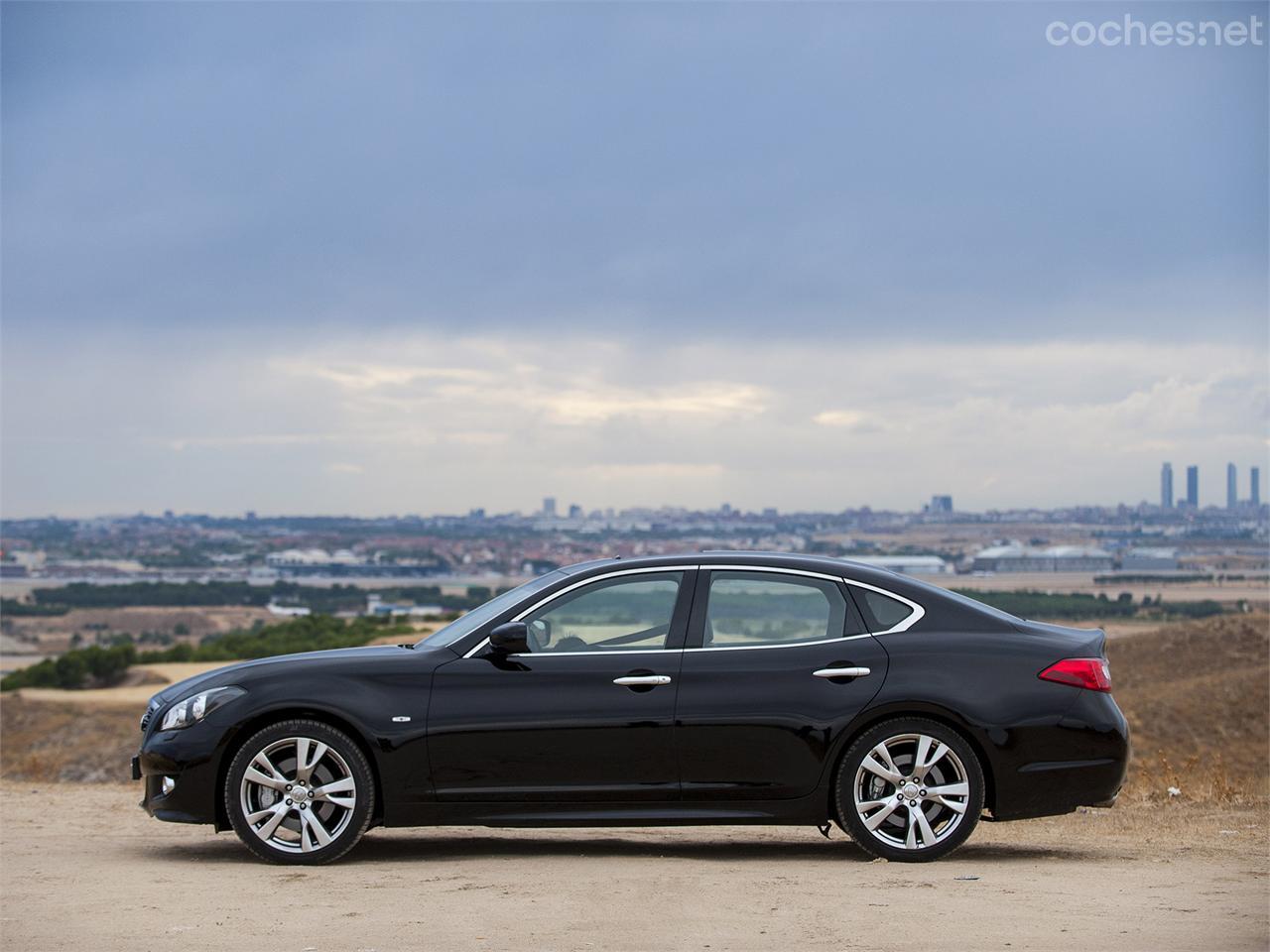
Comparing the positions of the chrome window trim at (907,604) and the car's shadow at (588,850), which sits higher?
the chrome window trim at (907,604)

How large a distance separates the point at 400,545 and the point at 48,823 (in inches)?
6254

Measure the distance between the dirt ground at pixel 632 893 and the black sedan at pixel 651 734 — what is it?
0.28m

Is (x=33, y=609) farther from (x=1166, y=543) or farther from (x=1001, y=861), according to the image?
(x=1001, y=861)

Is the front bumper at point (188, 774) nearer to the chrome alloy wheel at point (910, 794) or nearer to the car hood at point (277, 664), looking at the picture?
the car hood at point (277, 664)

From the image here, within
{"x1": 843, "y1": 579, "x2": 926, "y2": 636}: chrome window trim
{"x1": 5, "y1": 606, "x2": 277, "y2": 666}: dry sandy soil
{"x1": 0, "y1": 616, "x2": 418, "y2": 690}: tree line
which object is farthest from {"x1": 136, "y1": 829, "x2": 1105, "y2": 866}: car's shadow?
{"x1": 5, "y1": 606, "x2": 277, "y2": 666}: dry sandy soil

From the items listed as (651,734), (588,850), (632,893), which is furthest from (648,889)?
(588,850)

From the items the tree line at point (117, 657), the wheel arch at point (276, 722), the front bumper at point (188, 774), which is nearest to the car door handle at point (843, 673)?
the wheel arch at point (276, 722)

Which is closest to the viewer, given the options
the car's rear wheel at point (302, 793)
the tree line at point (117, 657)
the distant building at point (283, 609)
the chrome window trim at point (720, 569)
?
the car's rear wheel at point (302, 793)

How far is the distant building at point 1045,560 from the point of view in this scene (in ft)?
333

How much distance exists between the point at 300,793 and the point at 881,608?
3146 mm

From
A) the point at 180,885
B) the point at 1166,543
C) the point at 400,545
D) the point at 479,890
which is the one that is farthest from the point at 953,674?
the point at 400,545

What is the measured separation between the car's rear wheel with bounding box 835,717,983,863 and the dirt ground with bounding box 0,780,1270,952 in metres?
0.13

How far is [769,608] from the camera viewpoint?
834 centimetres

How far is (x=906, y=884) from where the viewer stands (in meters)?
7.21
